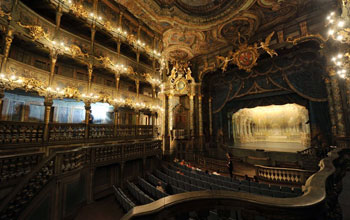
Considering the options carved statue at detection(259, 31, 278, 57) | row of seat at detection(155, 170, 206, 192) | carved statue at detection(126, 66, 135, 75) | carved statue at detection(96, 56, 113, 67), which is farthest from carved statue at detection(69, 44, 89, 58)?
carved statue at detection(259, 31, 278, 57)

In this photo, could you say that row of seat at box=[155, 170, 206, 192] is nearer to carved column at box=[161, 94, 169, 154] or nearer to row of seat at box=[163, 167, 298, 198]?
row of seat at box=[163, 167, 298, 198]

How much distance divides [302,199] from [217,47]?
14741mm

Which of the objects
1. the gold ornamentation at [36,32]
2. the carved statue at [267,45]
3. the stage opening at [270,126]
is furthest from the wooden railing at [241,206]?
the stage opening at [270,126]

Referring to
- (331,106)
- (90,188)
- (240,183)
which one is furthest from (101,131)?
(331,106)

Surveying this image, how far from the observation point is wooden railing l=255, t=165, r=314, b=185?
252 inches

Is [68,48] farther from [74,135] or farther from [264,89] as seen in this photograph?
[264,89]

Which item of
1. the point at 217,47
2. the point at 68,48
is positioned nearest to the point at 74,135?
the point at 68,48

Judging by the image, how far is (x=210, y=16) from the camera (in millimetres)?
10781

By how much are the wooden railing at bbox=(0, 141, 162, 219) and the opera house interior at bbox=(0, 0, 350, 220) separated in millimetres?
34

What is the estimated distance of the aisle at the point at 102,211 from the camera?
15.2 feet

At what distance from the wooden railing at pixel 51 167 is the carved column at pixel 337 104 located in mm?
12404

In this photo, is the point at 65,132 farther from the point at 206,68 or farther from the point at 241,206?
the point at 206,68

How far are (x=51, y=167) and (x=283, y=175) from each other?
33.1ft

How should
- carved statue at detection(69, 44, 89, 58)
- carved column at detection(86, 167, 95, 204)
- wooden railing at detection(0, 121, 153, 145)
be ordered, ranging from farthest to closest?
carved statue at detection(69, 44, 89, 58)
carved column at detection(86, 167, 95, 204)
wooden railing at detection(0, 121, 153, 145)
